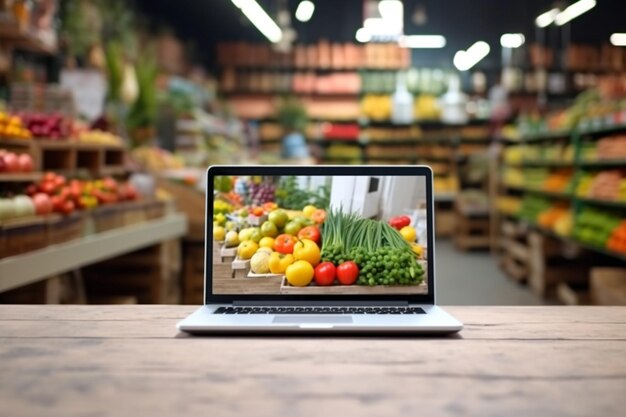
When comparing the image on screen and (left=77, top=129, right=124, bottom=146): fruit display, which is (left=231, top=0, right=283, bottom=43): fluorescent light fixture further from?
the image on screen

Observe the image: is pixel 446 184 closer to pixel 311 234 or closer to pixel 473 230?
pixel 473 230

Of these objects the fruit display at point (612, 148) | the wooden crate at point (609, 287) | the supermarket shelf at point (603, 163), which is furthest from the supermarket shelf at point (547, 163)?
the wooden crate at point (609, 287)

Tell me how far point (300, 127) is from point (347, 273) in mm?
10011

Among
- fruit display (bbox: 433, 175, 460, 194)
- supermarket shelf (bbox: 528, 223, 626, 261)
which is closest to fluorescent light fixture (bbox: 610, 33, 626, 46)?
fruit display (bbox: 433, 175, 460, 194)

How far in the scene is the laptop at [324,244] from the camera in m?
1.44

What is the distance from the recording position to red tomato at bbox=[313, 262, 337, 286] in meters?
1.44

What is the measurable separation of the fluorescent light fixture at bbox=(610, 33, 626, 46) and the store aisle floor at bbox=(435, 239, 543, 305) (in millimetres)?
4503

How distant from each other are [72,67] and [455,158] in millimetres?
7239

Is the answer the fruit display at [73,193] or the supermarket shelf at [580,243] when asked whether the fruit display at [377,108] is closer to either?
the supermarket shelf at [580,243]

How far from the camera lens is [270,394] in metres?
0.93

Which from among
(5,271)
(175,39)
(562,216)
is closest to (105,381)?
(5,271)

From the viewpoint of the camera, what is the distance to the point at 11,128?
316 cm

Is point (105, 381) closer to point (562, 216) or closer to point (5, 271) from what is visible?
point (5, 271)

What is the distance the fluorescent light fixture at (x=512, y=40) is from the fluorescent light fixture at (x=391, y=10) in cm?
217
